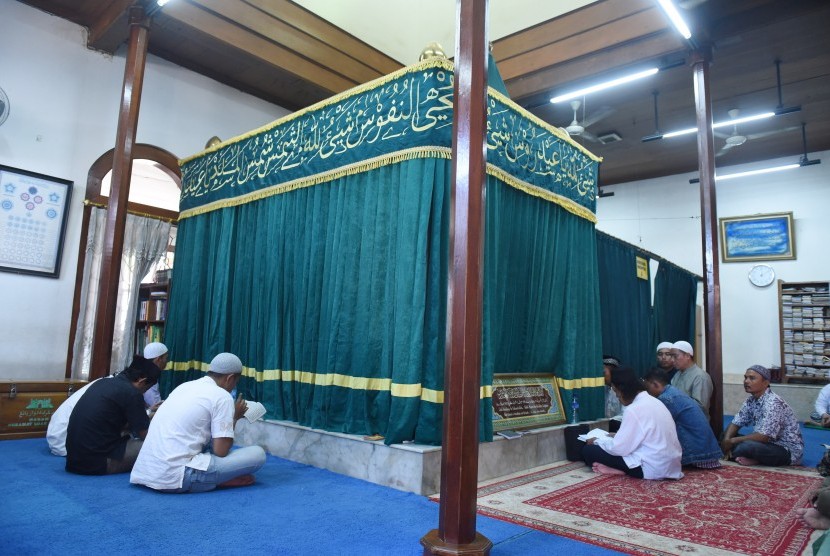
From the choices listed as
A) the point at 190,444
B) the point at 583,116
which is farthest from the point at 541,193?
the point at 583,116

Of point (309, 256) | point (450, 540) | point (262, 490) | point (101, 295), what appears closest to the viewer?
point (450, 540)

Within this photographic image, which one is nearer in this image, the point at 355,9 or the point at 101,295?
the point at 101,295

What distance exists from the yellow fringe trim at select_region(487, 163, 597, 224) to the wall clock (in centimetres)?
Answer: 527

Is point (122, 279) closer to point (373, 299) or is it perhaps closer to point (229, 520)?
point (373, 299)

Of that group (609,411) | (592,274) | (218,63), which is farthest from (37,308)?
(609,411)

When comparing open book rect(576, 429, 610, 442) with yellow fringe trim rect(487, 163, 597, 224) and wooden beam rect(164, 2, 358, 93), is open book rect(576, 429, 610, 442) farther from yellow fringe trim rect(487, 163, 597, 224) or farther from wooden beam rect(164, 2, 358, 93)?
wooden beam rect(164, 2, 358, 93)

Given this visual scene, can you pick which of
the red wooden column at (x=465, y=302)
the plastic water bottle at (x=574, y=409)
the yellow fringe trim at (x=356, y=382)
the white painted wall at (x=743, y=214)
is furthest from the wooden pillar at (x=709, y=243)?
the white painted wall at (x=743, y=214)

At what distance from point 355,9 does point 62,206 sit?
11.6ft

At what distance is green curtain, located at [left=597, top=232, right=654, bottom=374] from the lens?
18.5ft

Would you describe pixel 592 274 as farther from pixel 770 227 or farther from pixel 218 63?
pixel 770 227

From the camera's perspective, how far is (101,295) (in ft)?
14.8

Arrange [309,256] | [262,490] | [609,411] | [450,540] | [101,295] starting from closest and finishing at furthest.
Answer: [450,540], [262,490], [309,256], [101,295], [609,411]

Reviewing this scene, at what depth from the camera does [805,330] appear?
7871 mm

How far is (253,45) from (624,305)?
15.2 ft
